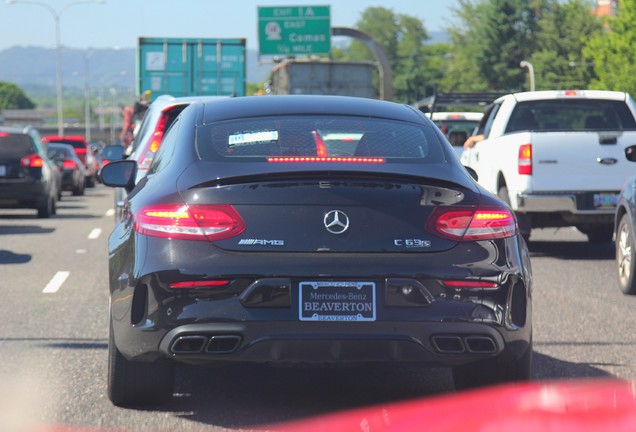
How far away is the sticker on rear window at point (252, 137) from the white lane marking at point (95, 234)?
12.4 m

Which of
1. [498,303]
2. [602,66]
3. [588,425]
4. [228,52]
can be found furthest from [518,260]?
[602,66]

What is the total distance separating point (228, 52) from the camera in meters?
A: 36.3

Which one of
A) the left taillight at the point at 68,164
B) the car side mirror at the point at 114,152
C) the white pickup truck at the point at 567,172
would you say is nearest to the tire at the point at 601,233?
the white pickup truck at the point at 567,172

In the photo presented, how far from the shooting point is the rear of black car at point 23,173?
929 inches

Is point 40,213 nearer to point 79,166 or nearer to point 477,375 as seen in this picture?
point 79,166

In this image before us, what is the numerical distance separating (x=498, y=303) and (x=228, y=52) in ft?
102

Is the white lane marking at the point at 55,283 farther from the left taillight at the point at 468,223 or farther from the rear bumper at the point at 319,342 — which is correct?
the left taillight at the point at 468,223

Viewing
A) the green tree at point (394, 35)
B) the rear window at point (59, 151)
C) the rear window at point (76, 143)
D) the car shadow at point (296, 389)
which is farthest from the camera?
the green tree at point (394, 35)

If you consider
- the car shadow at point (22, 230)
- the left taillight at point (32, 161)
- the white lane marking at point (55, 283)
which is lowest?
the car shadow at point (22, 230)

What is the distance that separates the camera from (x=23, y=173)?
2380 centimetres

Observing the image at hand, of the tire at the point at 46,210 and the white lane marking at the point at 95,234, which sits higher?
the white lane marking at the point at 95,234

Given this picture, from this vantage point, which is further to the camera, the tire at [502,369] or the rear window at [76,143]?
the rear window at [76,143]

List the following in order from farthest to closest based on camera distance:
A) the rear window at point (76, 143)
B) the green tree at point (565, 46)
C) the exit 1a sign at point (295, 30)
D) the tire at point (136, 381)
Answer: the green tree at point (565, 46) < the exit 1a sign at point (295, 30) < the rear window at point (76, 143) < the tire at point (136, 381)

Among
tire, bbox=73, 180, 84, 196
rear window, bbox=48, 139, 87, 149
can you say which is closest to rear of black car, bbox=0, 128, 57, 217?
tire, bbox=73, 180, 84, 196
